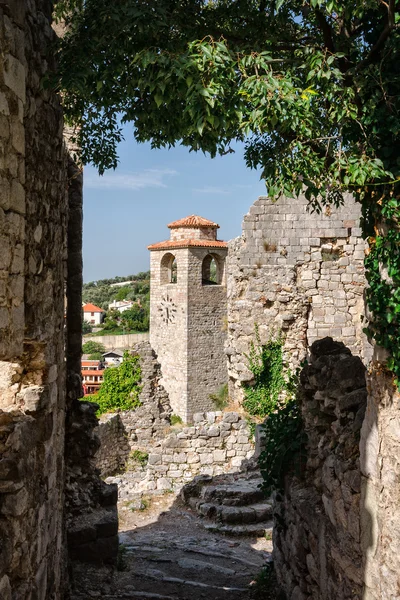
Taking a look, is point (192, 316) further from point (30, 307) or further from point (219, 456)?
point (30, 307)

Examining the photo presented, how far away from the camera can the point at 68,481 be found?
271 inches

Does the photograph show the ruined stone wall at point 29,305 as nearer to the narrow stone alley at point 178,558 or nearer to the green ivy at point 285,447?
the narrow stone alley at point 178,558

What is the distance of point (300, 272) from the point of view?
11.5 meters

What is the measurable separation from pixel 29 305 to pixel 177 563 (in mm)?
5128

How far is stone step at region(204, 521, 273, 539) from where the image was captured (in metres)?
9.09

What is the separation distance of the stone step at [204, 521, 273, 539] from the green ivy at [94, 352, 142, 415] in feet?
36.0

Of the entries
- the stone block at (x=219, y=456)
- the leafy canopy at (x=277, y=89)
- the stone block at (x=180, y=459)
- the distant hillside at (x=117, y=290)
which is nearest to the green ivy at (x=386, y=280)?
the leafy canopy at (x=277, y=89)

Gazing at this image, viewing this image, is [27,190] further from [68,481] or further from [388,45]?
[68,481]

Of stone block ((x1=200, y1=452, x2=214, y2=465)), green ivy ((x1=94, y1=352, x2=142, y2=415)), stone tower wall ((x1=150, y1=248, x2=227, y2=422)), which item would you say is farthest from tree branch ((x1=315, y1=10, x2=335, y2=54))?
stone tower wall ((x1=150, y1=248, x2=227, y2=422))

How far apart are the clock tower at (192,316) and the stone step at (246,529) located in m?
21.1

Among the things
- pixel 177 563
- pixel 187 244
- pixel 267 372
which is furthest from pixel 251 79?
pixel 187 244

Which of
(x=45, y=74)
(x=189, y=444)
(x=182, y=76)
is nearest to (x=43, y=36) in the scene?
(x=45, y=74)

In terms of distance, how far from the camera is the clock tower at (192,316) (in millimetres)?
31016

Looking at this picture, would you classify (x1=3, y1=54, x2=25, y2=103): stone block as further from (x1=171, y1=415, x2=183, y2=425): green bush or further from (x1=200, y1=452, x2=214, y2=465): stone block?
(x1=171, y1=415, x2=183, y2=425): green bush
